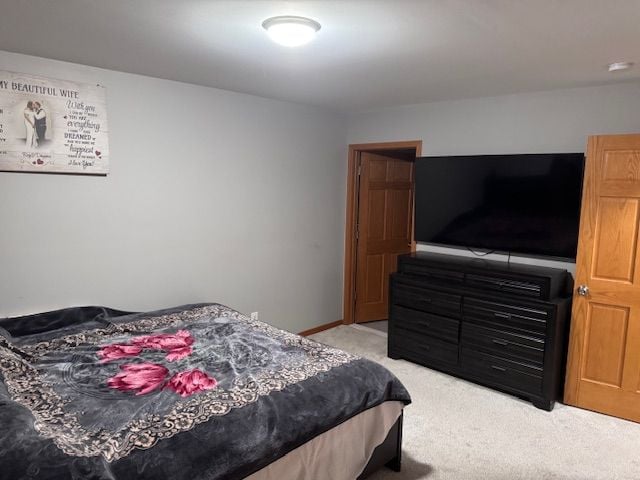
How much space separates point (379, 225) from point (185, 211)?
2374 millimetres

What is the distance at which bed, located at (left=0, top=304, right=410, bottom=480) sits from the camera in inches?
62.6

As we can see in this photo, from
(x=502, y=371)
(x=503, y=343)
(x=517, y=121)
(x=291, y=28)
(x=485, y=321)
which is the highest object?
(x=291, y=28)

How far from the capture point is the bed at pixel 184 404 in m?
1.59

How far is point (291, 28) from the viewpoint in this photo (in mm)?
2041

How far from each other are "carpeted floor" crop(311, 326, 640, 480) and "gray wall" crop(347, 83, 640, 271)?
1.16m

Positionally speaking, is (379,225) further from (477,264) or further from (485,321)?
(485,321)

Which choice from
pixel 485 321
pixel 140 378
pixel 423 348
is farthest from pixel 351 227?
pixel 140 378

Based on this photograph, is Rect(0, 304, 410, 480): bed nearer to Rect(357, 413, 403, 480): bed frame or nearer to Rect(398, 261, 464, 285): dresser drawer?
Rect(357, 413, 403, 480): bed frame

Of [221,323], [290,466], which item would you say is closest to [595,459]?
[290,466]

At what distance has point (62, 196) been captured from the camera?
297 centimetres

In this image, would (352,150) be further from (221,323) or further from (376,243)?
(221,323)

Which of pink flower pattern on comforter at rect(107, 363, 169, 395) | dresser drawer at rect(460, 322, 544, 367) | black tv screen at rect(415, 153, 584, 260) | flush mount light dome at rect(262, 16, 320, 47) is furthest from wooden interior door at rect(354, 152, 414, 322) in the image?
pink flower pattern on comforter at rect(107, 363, 169, 395)

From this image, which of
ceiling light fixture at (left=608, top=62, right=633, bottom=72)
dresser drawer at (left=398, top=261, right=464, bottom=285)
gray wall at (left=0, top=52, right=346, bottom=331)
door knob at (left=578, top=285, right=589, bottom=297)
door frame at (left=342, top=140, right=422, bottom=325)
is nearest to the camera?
ceiling light fixture at (left=608, top=62, right=633, bottom=72)

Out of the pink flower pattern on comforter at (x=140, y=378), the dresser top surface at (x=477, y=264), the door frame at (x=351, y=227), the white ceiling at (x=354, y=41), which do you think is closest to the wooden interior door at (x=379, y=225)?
the door frame at (x=351, y=227)
